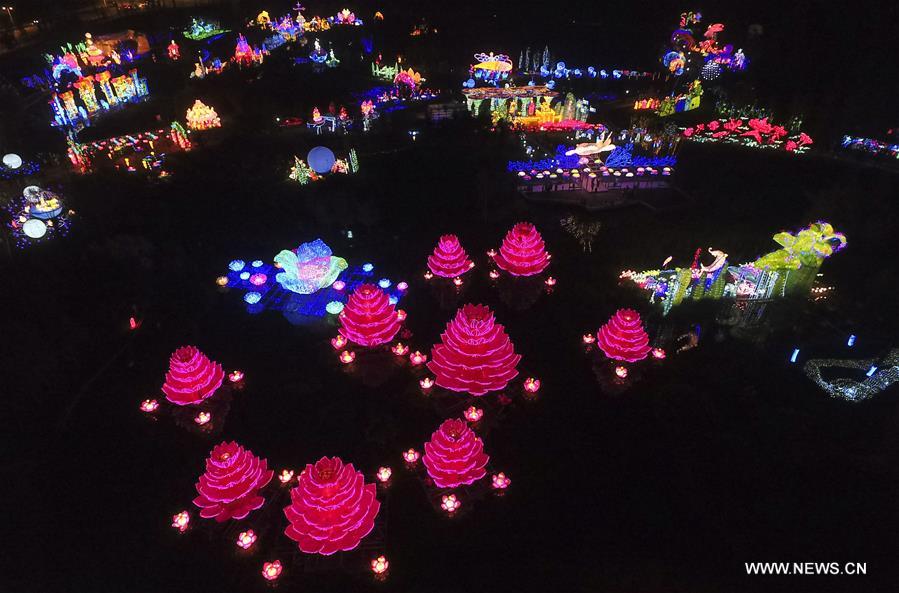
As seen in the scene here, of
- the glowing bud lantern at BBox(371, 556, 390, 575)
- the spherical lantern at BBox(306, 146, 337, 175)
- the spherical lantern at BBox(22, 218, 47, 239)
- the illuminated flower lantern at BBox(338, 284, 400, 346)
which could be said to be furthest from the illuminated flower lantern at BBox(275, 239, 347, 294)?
the glowing bud lantern at BBox(371, 556, 390, 575)

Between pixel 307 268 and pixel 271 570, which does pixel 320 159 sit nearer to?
pixel 307 268

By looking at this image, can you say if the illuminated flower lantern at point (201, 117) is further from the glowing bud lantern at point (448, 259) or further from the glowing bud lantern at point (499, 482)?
the glowing bud lantern at point (499, 482)

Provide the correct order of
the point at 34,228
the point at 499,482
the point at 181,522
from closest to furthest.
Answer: the point at 181,522 < the point at 499,482 < the point at 34,228

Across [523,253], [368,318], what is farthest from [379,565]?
[523,253]

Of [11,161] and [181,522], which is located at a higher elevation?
[11,161]

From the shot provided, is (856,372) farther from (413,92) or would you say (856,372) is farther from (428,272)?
(413,92)

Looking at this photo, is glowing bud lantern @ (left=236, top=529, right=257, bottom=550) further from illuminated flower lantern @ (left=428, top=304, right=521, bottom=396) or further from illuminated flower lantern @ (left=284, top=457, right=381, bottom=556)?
illuminated flower lantern @ (left=428, top=304, right=521, bottom=396)

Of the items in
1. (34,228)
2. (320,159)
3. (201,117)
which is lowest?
(320,159)

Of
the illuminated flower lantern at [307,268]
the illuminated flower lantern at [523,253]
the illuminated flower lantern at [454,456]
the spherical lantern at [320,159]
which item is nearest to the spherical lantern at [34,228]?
the illuminated flower lantern at [307,268]
